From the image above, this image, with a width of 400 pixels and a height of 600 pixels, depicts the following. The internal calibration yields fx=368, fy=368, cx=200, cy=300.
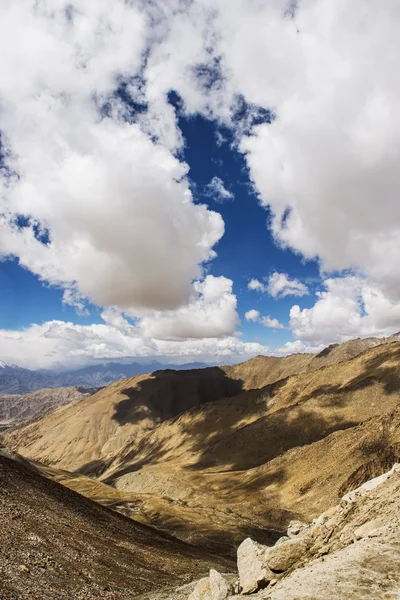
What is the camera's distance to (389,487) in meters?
20.6

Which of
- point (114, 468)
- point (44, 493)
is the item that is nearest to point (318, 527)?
point (44, 493)

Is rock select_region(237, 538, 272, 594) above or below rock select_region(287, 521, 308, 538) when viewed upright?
above

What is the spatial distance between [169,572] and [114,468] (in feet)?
559

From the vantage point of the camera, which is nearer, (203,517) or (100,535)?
(100,535)

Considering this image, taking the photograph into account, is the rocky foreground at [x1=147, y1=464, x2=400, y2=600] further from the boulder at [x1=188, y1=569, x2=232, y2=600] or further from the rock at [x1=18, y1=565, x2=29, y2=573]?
the rock at [x1=18, y1=565, x2=29, y2=573]

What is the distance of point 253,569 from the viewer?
1650 centimetres

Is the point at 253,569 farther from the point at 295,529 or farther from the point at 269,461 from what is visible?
the point at 269,461

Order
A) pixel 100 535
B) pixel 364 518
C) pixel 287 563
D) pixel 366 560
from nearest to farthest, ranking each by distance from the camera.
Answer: pixel 366 560 < pixel 287 563 < pixel 364 518 < pixel 100 535

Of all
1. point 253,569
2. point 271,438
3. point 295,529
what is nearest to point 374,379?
point 271,438

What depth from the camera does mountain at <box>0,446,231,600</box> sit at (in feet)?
66.4

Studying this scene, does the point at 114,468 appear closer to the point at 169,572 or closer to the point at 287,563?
the point at 169,572

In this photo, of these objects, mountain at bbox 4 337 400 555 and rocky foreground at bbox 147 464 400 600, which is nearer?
rocky foreground at bbox 147 464 400 600

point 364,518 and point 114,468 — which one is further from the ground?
point 364,518

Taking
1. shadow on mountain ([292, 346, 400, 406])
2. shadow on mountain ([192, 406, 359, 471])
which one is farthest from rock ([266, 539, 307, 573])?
shadow on mountain ([292, 346, 400, 406])
